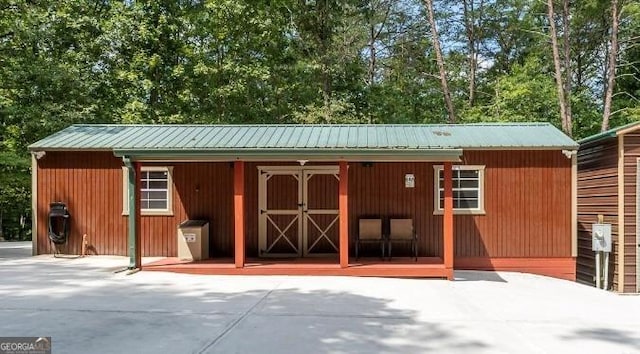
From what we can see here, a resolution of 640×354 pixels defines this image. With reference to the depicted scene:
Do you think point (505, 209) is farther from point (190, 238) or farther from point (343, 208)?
point (190, 238)

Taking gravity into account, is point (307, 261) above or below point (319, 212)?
below

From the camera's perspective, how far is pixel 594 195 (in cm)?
1058

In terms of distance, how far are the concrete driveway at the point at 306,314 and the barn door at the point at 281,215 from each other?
1.88m

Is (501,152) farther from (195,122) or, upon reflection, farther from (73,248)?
(195,122)

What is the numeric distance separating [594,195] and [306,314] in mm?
7324

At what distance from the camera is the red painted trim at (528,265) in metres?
10.3

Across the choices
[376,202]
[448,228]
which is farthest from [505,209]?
[376,202]

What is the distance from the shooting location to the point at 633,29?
19422mm

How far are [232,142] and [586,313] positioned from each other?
6572 mm

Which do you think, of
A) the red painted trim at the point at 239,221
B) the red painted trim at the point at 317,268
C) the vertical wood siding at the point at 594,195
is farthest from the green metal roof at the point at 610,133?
the red painted trim at the point at 239,221

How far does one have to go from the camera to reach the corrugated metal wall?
34.1 feet

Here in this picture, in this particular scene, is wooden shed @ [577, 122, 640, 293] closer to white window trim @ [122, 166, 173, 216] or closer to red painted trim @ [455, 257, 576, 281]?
red painted trim @ [455, 257, 576, 281]

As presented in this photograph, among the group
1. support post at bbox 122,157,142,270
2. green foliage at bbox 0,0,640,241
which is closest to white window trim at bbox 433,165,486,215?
support post at bbox 122,157,142,270

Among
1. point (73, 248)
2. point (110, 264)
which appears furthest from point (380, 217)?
point (73, 248)
